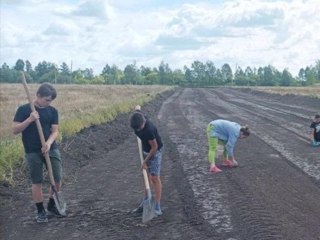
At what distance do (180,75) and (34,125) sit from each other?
461 feet

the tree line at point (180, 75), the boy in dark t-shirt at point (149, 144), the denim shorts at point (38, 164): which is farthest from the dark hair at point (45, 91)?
the tree line at point (180, 75)

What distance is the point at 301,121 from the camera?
889 inches

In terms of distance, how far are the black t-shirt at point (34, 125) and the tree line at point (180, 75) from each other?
361ft

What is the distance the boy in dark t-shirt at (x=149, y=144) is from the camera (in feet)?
25.9

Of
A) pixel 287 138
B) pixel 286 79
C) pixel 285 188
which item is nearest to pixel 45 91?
pixel 285 188

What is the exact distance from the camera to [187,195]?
9438 millimetres

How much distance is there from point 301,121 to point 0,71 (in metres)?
102

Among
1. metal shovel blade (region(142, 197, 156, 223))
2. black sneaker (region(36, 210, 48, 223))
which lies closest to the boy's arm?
black sneaker (region(36, 210, 48, 223))

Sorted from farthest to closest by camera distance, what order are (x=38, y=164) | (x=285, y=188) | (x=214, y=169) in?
1. (x=214, y=169)
2. (x=285, y=188)
3. (x=38, y=164)

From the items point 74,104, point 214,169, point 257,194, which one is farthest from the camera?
point 74,104

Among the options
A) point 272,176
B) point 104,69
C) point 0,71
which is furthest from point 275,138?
point 104,69

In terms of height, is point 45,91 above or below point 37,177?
above

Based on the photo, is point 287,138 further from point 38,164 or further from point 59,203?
point 38,164

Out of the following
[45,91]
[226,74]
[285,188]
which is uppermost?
[45,91]
